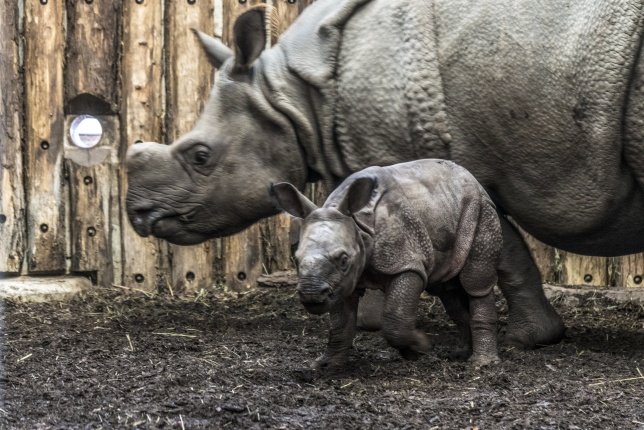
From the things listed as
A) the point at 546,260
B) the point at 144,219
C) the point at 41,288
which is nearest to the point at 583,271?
the point at 546,260

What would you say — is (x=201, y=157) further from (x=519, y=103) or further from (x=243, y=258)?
(x=243, y=258)

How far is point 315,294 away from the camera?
433cm

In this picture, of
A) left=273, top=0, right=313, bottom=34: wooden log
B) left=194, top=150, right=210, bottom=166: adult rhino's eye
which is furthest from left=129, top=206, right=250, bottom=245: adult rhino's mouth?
left=273, top=0, right=313, bottom=34: wooden log

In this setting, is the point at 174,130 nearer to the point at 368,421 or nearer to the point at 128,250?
the point at 128,250

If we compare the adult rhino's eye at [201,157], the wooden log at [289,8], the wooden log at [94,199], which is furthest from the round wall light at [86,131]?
the adult rhino's eye at [201,157]

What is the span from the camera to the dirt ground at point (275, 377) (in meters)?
4.06

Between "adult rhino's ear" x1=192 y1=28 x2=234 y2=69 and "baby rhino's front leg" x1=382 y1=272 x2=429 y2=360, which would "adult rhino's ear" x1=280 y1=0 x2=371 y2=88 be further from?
"baby rhino's front leg" x1=382 y1=272 x2=429 y2=360

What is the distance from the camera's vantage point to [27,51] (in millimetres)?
7590

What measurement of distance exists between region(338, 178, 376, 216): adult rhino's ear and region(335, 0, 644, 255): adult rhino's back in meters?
1.00

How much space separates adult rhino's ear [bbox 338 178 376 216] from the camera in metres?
4.62

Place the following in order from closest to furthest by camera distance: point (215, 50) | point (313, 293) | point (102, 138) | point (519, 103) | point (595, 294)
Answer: point (313, 293), point (519, 103), point (215, 50), point (595, 294), point (102, 138)

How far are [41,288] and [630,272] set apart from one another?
154 inches

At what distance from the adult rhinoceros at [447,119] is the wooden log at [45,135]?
1.70 metres

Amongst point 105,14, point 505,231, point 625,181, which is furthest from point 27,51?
point 625,181
